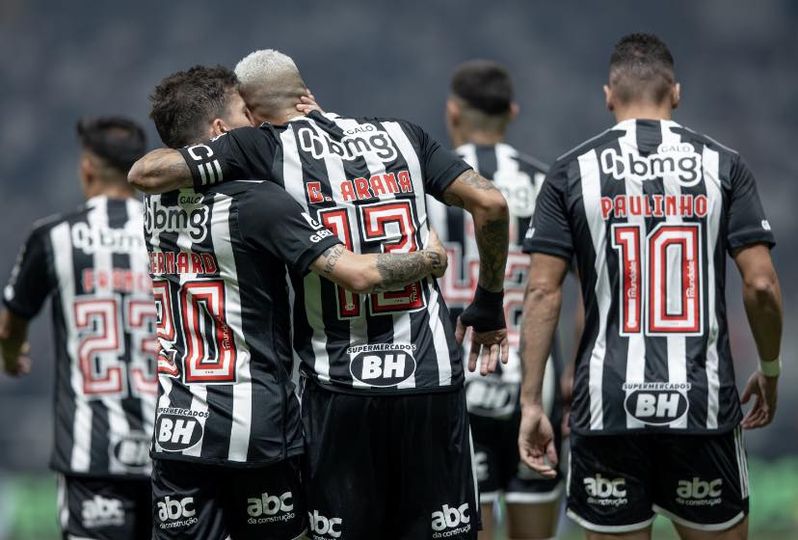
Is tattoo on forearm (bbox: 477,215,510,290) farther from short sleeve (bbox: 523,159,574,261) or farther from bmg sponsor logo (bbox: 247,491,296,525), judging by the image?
bmg sponsor logo (bbox: 247,491,296,525)

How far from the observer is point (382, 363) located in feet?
12.7

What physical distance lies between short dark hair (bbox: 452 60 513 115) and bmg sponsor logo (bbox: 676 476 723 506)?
7.38 feet

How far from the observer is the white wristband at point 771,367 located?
4543 mm

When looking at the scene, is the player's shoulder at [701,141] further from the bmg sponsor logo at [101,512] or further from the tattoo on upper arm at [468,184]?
the bmg sponsor logo at [101,512]

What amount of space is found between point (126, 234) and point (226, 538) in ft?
6.25

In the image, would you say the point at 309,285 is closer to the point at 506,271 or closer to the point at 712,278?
the point at 712,278

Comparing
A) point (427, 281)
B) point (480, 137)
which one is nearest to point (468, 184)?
point (427, 281)

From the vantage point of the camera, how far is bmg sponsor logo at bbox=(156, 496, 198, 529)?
3.87 m

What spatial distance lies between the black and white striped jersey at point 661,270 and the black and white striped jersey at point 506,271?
1092mm

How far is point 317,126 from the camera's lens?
13.1 feet

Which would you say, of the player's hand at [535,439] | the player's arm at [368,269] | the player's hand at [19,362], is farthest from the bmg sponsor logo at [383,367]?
the player's hand at [19,362]

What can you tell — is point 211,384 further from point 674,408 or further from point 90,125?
point 90,125

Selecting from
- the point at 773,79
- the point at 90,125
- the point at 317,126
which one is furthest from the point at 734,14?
the point at 317,126

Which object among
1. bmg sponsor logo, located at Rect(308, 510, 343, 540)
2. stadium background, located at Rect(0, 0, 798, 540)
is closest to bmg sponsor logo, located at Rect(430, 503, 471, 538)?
bmg sponsor logo, located at Rect(308, 510, 343, 540)
